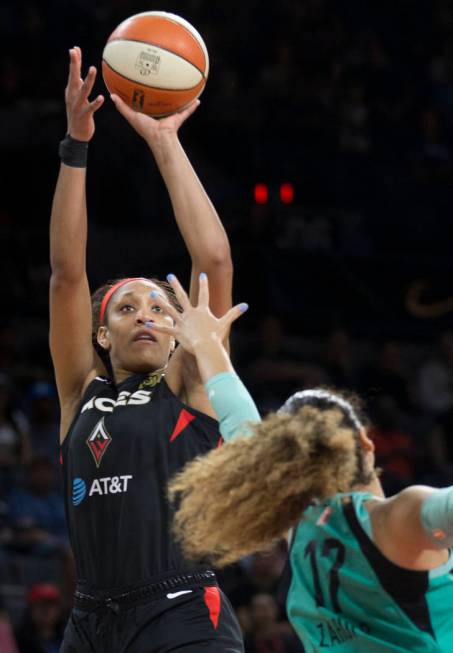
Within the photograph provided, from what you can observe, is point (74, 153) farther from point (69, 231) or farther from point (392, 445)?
point (392, 445)

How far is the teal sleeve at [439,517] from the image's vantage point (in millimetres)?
2793

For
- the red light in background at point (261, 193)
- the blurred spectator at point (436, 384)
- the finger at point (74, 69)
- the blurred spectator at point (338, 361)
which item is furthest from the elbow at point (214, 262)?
the blurred spectator at point (436, 384)

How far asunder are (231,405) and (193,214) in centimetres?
112

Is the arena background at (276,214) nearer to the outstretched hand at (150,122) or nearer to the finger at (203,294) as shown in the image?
the outstretched hand at (150,122)

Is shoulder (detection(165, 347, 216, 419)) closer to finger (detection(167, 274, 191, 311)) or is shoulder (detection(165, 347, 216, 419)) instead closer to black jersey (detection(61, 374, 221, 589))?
black jersey (detection(61, 374, 221, 589))

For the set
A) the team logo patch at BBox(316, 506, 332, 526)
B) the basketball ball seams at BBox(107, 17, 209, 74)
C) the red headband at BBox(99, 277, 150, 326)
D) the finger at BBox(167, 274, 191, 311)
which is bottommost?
the team logo patch at BBox(316, 506, 332, 526)

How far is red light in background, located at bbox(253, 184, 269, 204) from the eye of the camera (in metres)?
11.2

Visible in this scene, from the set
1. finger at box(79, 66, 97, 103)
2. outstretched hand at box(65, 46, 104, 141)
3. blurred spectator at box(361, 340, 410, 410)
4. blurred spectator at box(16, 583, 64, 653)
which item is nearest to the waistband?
outstretched hand at box(65, 46, 104, 141)

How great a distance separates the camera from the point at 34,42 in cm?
1167

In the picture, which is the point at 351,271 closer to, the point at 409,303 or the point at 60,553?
the point at 409,303

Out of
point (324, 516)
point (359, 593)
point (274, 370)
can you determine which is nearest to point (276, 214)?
point (274, 370)

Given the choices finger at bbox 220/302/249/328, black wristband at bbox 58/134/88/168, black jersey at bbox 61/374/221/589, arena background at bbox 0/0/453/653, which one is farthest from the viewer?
arena background at bbox 0/0/453/653

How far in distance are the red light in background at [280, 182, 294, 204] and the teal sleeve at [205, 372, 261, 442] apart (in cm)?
806

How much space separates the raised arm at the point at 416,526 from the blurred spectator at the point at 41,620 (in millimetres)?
5035
